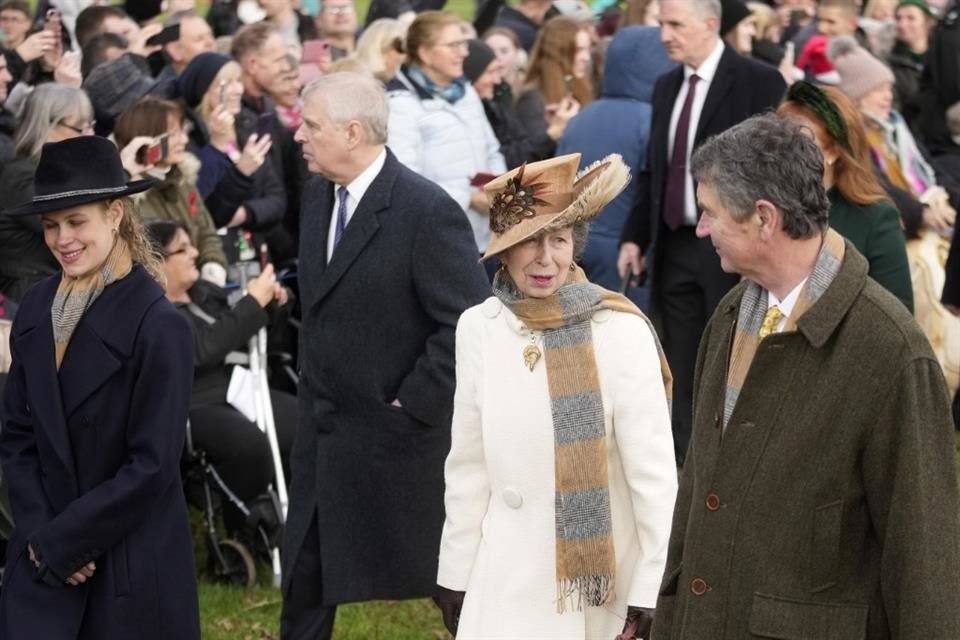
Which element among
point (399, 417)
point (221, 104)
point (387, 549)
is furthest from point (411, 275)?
point (221, 104)

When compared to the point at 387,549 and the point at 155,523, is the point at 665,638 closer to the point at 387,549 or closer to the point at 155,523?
the point at 155,523

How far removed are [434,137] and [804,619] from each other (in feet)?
21.2

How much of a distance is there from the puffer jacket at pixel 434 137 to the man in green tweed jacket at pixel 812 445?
599 centimetres

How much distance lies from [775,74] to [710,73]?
0.33 meters

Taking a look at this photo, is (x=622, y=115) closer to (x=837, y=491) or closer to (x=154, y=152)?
(x=154, y=152)

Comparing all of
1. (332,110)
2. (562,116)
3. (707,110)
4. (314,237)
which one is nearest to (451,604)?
(314,237)

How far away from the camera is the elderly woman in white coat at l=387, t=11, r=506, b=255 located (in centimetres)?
995

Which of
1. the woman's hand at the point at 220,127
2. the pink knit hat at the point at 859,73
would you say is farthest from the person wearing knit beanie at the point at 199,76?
the pink knit hat at the point at 859,73

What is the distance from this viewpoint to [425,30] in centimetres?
1012

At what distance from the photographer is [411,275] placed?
635cm

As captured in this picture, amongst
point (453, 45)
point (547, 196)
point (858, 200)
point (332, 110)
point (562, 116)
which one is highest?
point (547, 196)

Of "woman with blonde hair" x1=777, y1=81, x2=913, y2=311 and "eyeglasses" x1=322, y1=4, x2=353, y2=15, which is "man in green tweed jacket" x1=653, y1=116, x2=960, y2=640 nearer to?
"woman with blonde hair" x1=777, y1=81, x2=913, y2=311

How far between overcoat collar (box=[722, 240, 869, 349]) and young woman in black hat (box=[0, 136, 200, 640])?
2157mm

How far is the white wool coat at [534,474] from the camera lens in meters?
4.98
